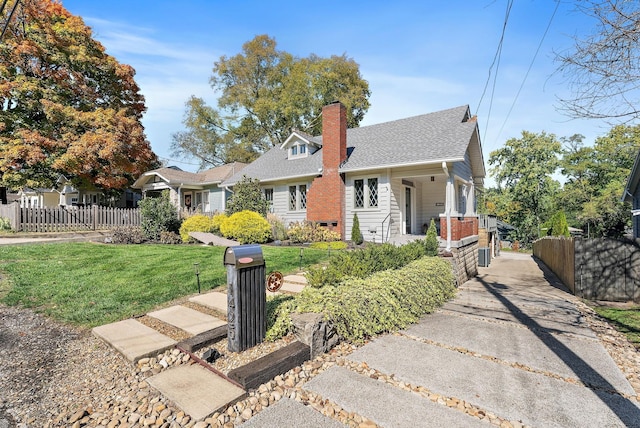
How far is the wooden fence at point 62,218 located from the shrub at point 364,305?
16.9 metres

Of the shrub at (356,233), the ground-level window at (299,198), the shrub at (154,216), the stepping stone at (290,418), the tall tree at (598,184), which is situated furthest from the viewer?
the tall tree at (598,184)

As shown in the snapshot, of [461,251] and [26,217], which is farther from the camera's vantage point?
[26,217]

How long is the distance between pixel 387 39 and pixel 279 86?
23781 millimetres

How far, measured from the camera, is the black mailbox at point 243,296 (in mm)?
3479

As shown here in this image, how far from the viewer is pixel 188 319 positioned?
14.6 ft

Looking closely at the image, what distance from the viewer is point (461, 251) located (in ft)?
34.5

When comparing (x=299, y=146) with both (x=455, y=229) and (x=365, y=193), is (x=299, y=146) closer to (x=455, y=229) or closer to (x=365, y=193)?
(x=365, y=193)

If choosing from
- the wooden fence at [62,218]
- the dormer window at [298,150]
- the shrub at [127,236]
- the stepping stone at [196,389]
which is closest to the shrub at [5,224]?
the wooden fence at [62,218]

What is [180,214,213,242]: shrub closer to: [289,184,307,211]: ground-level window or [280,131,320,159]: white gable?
[289,184,307,211]: ground-level window

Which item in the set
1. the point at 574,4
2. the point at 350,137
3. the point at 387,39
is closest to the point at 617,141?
the point at 350,137

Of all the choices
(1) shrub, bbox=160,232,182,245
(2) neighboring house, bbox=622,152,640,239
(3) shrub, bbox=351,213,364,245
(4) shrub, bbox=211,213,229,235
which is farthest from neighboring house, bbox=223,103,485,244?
(2) neighboring house, bbox=622,152,640,239

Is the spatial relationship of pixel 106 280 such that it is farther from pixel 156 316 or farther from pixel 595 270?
pixel 595 270

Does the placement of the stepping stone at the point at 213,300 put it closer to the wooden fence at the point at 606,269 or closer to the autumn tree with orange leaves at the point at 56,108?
the wooden fence at the point at 606,269

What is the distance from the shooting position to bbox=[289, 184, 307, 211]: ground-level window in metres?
15.6
